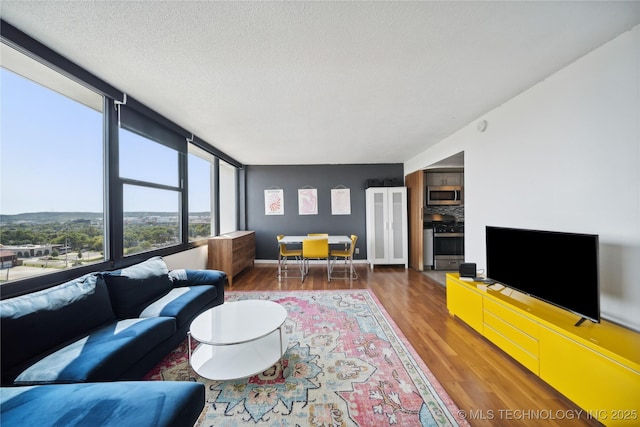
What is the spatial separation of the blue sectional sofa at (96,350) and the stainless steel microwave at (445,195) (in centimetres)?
465

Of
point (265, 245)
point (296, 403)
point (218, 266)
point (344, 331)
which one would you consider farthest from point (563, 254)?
point (265, 245)

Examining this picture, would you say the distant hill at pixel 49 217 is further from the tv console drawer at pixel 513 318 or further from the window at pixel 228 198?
the tv console drawer at pixel 513 318

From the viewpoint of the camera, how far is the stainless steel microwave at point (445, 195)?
468 cm

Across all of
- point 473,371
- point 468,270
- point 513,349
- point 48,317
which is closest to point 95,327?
point 48,317

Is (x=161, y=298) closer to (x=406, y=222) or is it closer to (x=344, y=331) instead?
(x=344, y=331)

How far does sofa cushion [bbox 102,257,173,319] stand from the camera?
6.29ft

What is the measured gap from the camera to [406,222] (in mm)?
4977

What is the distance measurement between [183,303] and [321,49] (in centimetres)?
253

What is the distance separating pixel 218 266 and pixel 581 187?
15.3 ft

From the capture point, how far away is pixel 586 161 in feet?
5.54

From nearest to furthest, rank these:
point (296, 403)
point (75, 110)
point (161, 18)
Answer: point (161, 18), point (296, 403), point (75, 110)

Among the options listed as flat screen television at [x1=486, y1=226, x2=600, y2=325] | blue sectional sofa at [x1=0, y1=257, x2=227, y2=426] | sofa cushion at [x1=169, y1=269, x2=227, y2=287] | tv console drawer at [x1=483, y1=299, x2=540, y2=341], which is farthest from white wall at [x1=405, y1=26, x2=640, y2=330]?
sofa cushion at [x1=169, y1=269, x2=227, y2=287]

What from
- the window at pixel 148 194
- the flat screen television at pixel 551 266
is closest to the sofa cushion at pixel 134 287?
the window at pixel 148 194

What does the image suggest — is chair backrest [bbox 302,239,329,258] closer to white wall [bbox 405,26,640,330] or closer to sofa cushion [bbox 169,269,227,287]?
sofa cushion [bbox 169,269,227,287]
